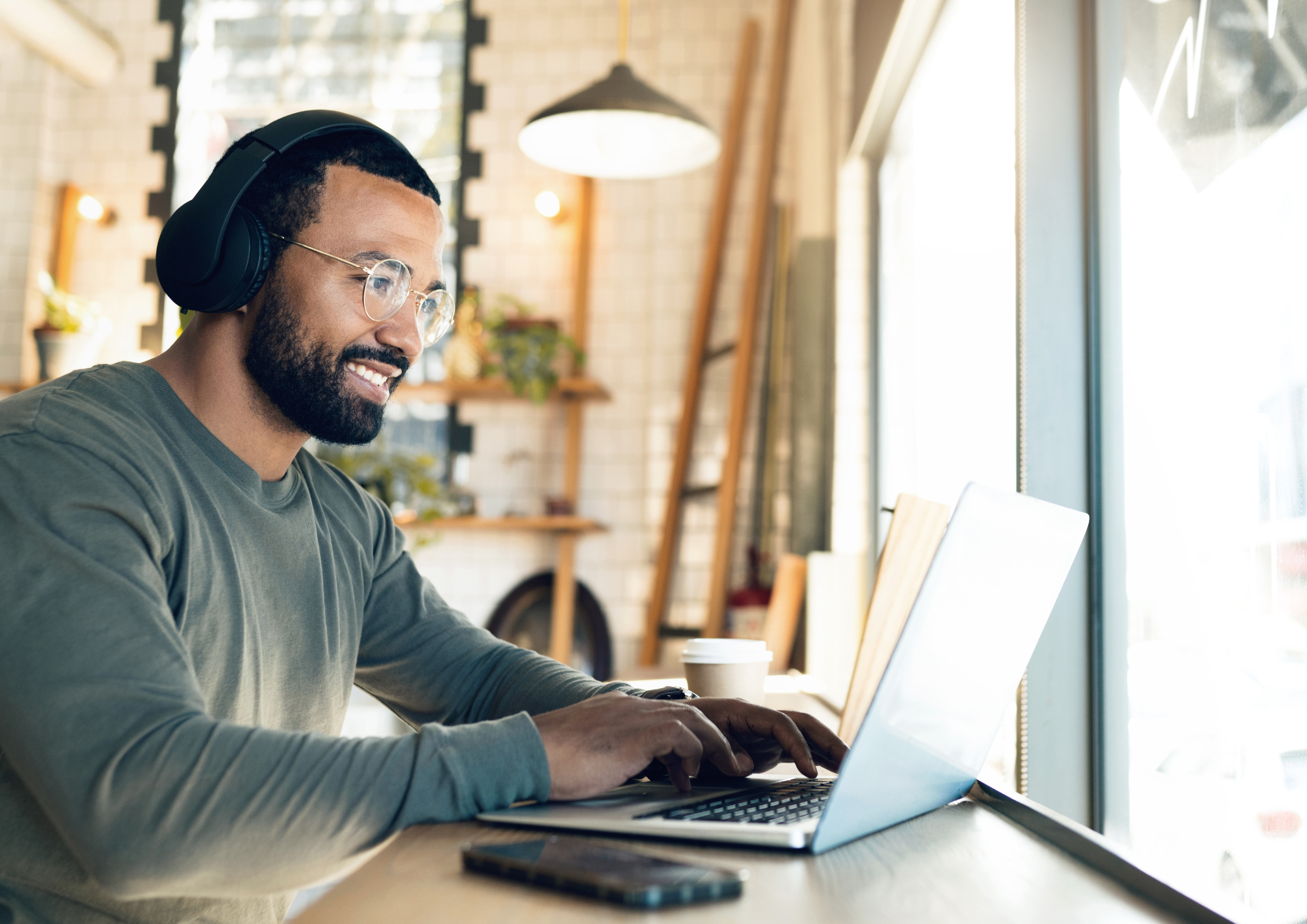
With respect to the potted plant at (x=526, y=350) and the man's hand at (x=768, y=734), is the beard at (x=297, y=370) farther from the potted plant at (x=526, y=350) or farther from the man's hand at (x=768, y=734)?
the potted plant at (x=526, y=350)

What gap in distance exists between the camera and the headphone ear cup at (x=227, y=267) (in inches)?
50.8

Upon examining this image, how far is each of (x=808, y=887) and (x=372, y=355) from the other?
3.07 feet

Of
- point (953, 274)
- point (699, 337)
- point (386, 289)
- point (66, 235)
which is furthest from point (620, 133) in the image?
point (66, 235)

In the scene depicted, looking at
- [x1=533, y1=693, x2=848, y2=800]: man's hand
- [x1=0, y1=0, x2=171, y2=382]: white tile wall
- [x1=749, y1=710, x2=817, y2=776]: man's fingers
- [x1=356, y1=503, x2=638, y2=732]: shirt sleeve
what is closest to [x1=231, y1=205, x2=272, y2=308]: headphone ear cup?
[x1=356, y1=503, x2=638, y2=732]: shirt sleeve

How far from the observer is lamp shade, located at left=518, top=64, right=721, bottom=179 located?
2668 millimetres

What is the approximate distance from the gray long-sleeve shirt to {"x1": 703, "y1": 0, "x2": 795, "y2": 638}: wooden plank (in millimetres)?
3071

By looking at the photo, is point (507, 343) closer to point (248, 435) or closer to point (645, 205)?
point (645, 205)

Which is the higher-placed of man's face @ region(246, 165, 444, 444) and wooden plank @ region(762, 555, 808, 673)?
man's face @ region(246, 165, 444, 444)

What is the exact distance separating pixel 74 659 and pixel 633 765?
0.47 m

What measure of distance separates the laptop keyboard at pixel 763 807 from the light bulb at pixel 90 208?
534cm

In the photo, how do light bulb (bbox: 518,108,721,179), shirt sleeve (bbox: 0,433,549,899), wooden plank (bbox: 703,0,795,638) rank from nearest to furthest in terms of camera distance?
shirt sleeve (bbox: 0,433,549,899)
light bulb (bbox: 518,108,721,179)
wooden plank (bbox: 703,0,795,638)


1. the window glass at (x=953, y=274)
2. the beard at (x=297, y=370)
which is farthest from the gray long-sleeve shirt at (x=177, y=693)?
the window glass at (x=953, y=274)

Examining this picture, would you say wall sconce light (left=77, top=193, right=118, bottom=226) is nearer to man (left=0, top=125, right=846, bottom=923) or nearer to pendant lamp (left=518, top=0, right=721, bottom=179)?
pendant lamp (left=518, top=0, right=721, bottom=179)

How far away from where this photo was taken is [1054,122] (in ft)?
4.91
